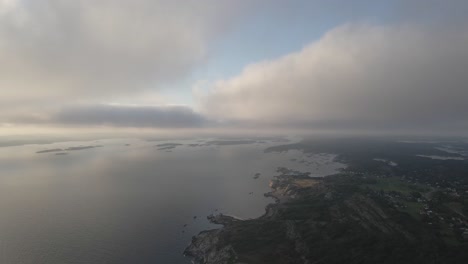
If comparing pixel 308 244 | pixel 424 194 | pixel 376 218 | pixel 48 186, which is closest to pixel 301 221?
pixel 308 244

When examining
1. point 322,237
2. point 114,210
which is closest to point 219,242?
point 322,237

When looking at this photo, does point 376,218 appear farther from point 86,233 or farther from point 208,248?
point 86,233

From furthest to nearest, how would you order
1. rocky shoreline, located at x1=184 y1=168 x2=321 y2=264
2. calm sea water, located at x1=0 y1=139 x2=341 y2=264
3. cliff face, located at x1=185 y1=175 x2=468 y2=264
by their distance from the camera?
calm sea water, located at x1=0 y1=139 x2=341 y2=264, rocky shoreline, located at x1=184 y1=168 x2=321 y2=264, cliff face, located at x1=185 y1=175 x2=468 y2=264

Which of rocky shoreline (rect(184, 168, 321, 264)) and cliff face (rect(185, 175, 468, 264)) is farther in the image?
rocky shoreline (rect(184, 168, 321, 264))

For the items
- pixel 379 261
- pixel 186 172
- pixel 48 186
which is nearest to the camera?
pixel 379 261

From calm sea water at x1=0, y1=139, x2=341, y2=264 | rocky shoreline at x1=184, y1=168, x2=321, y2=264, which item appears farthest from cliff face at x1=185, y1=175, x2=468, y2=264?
calm sea water at x1=0, y1=139, x2=341, y2=264

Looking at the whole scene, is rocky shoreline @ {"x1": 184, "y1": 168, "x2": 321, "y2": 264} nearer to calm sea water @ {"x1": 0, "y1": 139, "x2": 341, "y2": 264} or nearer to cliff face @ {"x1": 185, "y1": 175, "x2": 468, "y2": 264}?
cliff face @ {"x1": 185, "y1": 175, "x2": 468, "y2": 264}

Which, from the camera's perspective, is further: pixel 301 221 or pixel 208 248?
pixel 301 221

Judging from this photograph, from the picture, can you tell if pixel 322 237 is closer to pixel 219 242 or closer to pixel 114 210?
pixel 219 242

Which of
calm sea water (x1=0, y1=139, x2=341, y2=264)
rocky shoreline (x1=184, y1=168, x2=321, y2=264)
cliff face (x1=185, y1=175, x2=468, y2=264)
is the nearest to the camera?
cliff face (x1=185, y1=175, x2=468, y2=264)

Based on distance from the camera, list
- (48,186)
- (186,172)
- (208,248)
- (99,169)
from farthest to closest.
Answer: (99,169) → (186,172) → (48,186) → (208,248)
